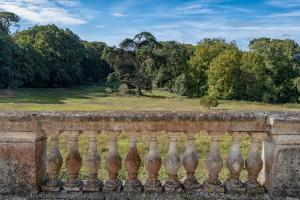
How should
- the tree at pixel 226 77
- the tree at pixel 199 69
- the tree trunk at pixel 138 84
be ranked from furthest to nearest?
the tree at pixel 199 69, the tree trunk at pixel 138 84, the tree at pixel 226 77

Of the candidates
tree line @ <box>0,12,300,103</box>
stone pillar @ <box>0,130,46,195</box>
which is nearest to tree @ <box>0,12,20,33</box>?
tree line @ <box>0,12,300,103</box>

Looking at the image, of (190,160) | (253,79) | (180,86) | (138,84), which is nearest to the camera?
(190,160)

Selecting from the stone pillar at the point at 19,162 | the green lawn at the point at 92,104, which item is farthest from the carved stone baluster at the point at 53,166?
the green lawn at the point at 92,104

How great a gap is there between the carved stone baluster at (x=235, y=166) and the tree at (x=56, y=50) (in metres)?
61.2

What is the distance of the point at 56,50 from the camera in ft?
217

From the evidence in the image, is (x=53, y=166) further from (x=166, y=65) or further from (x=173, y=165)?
(x=166, y=65)

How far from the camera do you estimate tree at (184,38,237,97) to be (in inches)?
2502

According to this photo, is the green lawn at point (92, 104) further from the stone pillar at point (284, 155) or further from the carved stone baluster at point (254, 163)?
the stone pillar at point (284, 155)

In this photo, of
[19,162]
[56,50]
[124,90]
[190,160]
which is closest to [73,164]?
[19,162]

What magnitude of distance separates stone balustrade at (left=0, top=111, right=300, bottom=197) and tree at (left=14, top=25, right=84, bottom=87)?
60650mm

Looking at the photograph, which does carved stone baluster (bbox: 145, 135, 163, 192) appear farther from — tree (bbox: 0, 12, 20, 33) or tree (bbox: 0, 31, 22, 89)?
tree (bbox: 0, 12, 20, 33)

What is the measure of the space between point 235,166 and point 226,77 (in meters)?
56.0

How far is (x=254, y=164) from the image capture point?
4.07m

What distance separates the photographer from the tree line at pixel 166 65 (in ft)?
188
